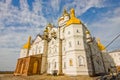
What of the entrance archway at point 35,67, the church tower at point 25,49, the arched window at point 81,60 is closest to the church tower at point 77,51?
the arched window at point 81,60

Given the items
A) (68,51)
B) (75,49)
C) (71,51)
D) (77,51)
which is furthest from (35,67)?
(77,51)

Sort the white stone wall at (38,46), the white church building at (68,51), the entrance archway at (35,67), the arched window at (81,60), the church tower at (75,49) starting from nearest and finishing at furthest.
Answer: the church tower at (75,49)
the arched window at (81,60)
the white church building at (68,51)
the entrance archway at (35,67)
the white stone wall at (38,46)

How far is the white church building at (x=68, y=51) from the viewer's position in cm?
2275

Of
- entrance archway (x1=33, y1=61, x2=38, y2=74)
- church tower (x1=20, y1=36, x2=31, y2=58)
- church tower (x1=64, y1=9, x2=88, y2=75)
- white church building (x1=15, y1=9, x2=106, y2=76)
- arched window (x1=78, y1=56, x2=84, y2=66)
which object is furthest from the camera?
church tower (x1=20, y1=36, x2=31, y2=58)

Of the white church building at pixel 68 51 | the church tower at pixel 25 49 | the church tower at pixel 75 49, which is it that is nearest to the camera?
the church tower at pixel 75 49

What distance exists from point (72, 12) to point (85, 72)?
16536mm

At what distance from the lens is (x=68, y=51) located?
24438mm

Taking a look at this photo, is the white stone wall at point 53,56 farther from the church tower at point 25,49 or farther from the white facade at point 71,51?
the church tower at point 25,49

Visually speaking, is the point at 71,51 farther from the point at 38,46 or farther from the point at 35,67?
the point at 38,46

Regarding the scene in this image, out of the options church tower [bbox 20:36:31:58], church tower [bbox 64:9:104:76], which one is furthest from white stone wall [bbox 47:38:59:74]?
church tower [bbox 20:36:31:58]

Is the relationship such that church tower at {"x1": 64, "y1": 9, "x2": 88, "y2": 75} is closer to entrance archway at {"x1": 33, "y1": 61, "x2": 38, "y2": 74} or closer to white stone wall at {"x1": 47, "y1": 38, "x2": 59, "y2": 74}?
white stone wall at {"x1": 47, "y1": 38, "x2": 59, "y2": 74}

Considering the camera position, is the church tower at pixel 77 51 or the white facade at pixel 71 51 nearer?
the church tower at pixel 77 51

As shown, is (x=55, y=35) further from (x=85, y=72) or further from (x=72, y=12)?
(x=85, y=72)

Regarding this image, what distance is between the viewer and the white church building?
22.7m
